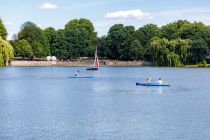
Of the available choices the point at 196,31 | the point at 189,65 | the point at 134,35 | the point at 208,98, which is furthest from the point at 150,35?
the point at 208,98

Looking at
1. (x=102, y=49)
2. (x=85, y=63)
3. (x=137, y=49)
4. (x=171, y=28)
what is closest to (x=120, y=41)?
(x=102, y=49)

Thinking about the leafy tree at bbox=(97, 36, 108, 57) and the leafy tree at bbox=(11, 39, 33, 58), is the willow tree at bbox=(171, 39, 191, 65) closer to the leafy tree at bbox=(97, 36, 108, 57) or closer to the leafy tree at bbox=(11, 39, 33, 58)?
the leafy tree at bbox=(97, 36, 108, 57)

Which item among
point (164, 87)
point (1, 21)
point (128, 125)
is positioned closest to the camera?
point (128, 125)

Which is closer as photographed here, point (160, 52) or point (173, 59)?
point (173, 59)

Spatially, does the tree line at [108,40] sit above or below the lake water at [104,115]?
above

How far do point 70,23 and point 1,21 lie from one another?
53.4 meters

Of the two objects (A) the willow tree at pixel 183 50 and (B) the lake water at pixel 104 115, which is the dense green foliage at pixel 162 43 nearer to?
(A) the willow tree at pixel 183 50

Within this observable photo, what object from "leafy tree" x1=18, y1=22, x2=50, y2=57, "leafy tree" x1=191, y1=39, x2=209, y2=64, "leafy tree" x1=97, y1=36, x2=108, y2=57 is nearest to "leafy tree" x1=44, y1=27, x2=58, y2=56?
"leafy tree" x1=18, y1=22, x2=50, y2=57

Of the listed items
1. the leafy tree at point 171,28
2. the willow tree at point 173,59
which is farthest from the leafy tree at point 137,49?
the willow tree at point 173,59

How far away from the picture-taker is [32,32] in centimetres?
16125

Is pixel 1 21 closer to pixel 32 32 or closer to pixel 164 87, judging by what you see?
pixel 32 32

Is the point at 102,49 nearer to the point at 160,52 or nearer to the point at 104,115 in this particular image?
the point at 160,52

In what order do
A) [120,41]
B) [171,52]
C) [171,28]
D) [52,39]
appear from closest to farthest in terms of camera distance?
[171,52] < [171,28] < [120,41] < [52,39]

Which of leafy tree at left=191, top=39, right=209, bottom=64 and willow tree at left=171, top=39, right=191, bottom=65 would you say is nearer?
willow tree at left=171, top=39, right=191, bottom=65
